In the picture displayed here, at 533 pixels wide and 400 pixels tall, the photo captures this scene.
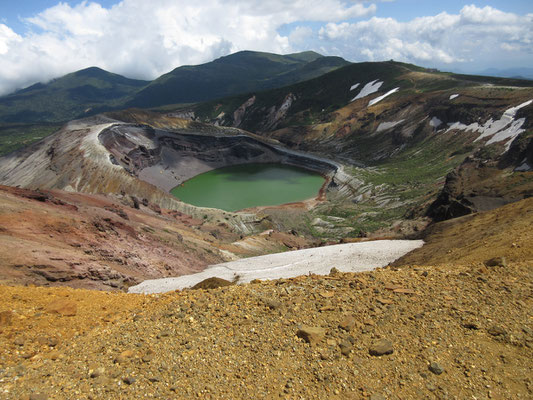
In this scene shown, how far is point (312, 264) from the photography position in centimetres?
1969

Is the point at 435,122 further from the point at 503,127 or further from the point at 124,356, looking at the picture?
the point at 124,356

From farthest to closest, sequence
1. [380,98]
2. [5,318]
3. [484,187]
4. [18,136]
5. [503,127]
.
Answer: [18,136] < [380,98] < [503,127] < [484,187] < [5,318]

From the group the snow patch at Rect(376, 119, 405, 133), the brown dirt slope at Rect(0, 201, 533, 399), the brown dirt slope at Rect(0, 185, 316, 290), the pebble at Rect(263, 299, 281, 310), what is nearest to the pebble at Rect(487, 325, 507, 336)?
the brown dirt slope at Rect(0, 201, 533, 399)

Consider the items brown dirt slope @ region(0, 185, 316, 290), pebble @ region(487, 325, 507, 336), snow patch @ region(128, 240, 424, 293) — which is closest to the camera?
pebble @ region(487, 325, 507, 336)

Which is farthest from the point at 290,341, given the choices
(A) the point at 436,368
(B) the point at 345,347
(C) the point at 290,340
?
(A) the point at 436,368

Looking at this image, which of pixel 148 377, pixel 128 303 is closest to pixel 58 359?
pixel 148 377

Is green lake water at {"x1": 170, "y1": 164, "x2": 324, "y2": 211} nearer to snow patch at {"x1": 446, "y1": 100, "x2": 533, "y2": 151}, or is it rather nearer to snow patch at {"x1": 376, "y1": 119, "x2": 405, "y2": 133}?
snow patch at {"x1": 376, "y1": 119, "x2": 405, "y2": 133}

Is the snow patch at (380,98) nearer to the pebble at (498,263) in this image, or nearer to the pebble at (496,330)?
the pebble at (498,263)

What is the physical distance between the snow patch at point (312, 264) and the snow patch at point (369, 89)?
98577mm

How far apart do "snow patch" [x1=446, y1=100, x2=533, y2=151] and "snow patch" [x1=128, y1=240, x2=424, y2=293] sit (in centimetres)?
4418

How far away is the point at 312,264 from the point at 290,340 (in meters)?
11.8

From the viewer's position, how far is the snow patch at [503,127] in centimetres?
5283

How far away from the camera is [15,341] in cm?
798

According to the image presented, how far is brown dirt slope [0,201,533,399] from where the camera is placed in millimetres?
6732
